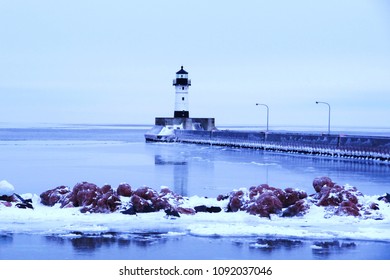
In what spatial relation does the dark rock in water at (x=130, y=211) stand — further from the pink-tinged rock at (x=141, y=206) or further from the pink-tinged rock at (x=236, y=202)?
the pink-tinged rock at (x=236, y=202)

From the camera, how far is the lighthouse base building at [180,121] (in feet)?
232

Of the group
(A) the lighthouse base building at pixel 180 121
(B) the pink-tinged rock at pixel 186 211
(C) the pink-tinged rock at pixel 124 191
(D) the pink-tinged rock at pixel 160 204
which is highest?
(A) the lighthouse base building at pixel 180 121

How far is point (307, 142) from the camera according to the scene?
157 feet

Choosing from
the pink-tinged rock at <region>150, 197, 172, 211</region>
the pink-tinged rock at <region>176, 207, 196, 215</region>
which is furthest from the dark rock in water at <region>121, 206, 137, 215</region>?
the pink-tinged rock at <region>176, 207, 196, 215</region>

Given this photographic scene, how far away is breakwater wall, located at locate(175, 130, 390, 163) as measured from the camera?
38344 mm

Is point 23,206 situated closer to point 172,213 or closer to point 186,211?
point 172,213

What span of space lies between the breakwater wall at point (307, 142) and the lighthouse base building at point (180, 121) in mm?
2566

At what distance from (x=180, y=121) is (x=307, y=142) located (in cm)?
2687

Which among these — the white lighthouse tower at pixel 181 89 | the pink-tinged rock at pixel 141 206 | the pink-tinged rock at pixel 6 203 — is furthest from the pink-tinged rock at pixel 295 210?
the white lighthouse tower at pixel 181 89

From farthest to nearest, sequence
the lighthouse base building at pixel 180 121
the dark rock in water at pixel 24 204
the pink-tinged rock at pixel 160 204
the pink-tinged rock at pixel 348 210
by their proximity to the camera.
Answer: the lighthouse base building at pixel 180 121
the dark rock in water at pixel 24 204
the pink-tinged rock at pixel 160 204
the pink-tinged rock at pixel 348 210

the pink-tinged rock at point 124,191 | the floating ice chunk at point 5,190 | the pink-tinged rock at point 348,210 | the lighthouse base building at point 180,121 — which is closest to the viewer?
the pink-tinged rock at point 348,210

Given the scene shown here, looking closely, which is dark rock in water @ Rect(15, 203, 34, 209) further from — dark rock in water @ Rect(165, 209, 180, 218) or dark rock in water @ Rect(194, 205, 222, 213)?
dark rock in water @ Rect(194, 205, 222, 213)

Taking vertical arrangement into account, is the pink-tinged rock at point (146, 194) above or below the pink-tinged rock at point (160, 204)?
above

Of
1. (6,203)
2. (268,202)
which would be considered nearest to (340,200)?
(268,202)
